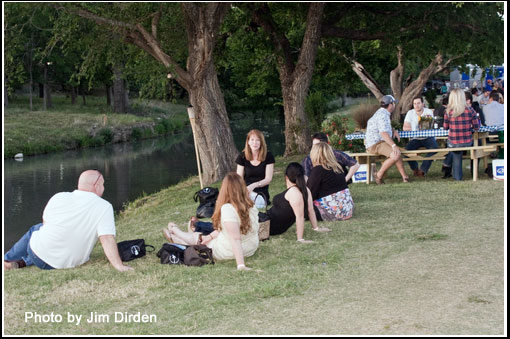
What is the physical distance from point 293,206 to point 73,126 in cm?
3586

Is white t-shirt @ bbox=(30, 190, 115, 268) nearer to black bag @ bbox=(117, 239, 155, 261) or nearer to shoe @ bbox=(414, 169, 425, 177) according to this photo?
black bag @ bbox=(117, 239, 155, 261)

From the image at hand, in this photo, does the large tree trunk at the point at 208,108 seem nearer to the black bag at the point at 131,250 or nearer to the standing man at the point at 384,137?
the standing man at the point at 384,137

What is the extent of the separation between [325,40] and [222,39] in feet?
14.4

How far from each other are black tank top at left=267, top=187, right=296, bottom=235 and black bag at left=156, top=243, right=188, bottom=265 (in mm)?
1498

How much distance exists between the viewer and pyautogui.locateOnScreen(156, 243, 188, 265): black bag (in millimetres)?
8062

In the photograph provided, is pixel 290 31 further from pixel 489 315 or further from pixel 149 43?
pixel 489 315

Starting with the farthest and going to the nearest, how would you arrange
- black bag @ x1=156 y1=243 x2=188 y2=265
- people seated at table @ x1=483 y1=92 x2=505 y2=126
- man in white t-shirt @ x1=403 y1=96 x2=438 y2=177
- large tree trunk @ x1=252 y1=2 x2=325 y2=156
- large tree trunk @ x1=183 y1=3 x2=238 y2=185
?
large tree trunk @ x1=252 y1=2 x2=325 y2=156
large tree trunk @ x1=183 y1=3 x2=238 y2=185
people seated at table @ x1=483 y1=92 x2=505 y2=126
man in white t-shirt @ x1=403 y1=96 x2=438 y2=177
black bag @ x1=156 y1=243 x2=188 y2=265

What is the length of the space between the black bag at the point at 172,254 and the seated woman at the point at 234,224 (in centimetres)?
33

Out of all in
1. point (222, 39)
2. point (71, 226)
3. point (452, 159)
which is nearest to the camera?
point (71, 226)

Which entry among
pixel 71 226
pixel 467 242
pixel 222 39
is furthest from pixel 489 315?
pixel 222 39

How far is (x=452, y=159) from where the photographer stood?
576 inches

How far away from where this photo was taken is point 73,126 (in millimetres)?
42781

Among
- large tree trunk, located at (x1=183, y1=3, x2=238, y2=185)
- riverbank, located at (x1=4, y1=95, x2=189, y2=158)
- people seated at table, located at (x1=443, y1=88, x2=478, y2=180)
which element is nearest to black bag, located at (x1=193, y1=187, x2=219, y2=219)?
people seated at table, located at (x1=443, y1=88, x2=478, y2=180)

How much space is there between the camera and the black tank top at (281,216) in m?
9.19
